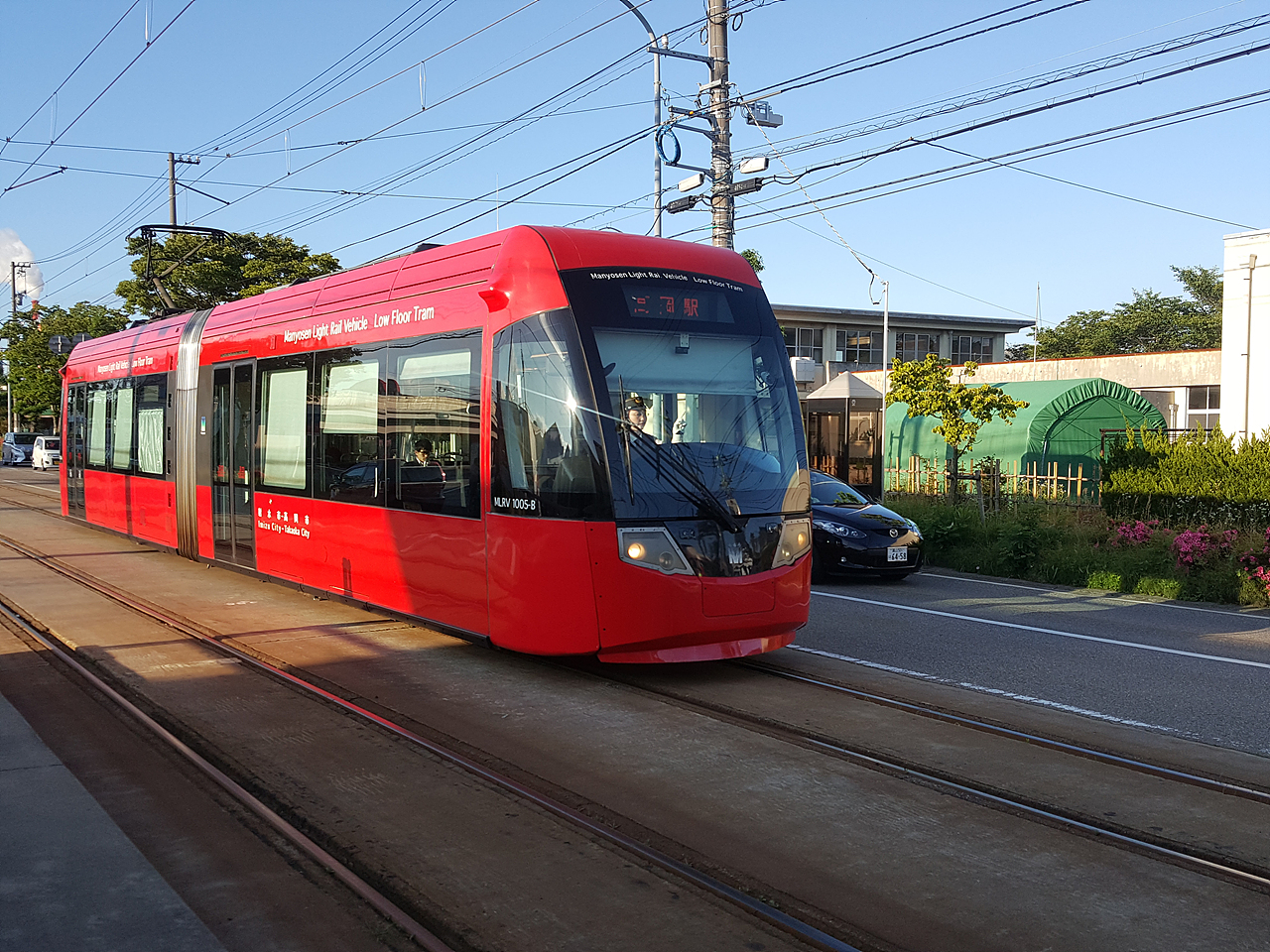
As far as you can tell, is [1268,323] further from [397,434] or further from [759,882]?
[759,882]

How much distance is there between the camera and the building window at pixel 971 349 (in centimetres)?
6882

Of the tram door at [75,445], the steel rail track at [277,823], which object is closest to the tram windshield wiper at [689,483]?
the steel rail track at [277,823]

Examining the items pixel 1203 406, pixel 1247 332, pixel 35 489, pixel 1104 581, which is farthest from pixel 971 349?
pixel 1104 581

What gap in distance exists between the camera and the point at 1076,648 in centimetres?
1013

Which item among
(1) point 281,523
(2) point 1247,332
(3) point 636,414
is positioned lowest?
(1) point 281,523

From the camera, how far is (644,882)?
4.54 meters

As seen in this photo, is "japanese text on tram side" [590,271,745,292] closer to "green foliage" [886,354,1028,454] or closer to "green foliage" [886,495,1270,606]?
"green foliage" [886,495,1270,606]

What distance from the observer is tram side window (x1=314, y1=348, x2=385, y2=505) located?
9.95 metres

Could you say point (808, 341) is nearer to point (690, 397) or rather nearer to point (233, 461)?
point (233, 461)

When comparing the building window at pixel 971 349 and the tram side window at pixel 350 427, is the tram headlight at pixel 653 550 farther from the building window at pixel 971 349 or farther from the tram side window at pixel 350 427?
the building window at pixel 971 349

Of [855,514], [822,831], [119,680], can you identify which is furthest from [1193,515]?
[119,680]

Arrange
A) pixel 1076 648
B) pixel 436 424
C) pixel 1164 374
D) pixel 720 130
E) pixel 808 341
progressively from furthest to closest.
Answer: pixel 808 341, pixel 1164 374, pixel 720 130, pixel 1076 648, pixel 436 424

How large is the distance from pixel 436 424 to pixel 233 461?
5328mm

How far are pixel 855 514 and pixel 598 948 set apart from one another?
11399 mm
